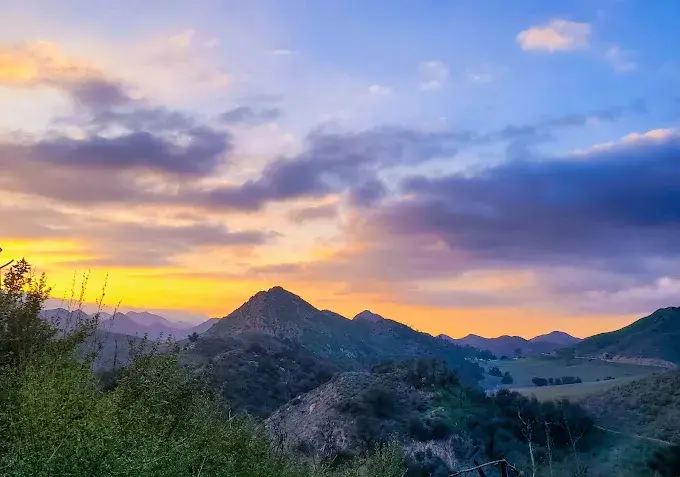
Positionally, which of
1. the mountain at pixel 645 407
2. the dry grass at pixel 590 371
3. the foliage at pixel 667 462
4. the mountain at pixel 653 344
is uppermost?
the mountain at pixel 653 344

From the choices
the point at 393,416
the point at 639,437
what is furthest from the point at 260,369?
the point at 639,437

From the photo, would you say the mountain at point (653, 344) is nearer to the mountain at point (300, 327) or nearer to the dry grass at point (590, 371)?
the dry grass at point (590, 371)

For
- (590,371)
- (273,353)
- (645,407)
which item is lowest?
(645,407)

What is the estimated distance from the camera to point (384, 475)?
2448 cm

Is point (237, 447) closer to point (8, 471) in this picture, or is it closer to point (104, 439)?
point (104, 439)

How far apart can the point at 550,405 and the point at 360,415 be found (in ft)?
87.6

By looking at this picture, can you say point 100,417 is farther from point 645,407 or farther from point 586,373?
point 586,373

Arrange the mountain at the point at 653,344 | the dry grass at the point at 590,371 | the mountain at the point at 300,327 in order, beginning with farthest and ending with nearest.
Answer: the mountain at the point at 653,344 → the mountain at the point at 300,327 → the dry grass at the point at 590,371

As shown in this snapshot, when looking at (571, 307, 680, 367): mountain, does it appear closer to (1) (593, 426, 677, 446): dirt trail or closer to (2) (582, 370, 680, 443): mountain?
(2) (582, 370, 680, 443): mountain

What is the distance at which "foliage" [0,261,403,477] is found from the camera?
A: 9930 mm

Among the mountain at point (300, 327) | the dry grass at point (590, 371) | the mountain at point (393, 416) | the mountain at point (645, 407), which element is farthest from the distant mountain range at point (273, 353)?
the dry grass at point (590, 371)

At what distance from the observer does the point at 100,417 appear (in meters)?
11.5

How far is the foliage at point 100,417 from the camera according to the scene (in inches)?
391

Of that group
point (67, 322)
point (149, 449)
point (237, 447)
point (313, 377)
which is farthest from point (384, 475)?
point (313, 377)
